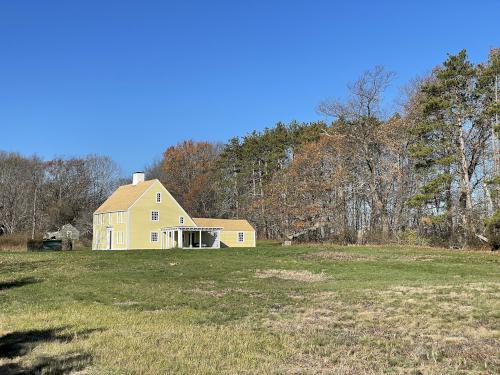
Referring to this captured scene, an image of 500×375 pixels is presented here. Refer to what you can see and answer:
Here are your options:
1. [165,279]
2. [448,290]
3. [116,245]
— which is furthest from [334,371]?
[116,245]

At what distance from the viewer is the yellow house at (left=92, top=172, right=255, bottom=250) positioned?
4778cm

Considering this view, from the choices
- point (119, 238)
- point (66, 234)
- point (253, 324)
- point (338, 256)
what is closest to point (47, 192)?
point (66, 234)

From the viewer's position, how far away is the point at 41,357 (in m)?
6.56

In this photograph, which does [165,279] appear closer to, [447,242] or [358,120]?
[447,242]

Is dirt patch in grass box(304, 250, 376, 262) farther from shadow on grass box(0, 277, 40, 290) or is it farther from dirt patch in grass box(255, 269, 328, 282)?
shadow on grass box(0, 277, 40, 290)

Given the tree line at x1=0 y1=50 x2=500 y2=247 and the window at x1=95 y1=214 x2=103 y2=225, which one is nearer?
the tree line at x1=0 y1=50 x2=500 y2=247

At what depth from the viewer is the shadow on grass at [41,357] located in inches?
235

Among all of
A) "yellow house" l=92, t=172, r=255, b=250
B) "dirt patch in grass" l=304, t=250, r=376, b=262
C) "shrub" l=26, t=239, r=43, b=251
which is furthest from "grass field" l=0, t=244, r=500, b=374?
"yellow house" l=92, t=172, r=255, b=250

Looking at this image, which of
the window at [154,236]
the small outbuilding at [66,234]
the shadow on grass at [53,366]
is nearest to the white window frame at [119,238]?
the window at [154,236]

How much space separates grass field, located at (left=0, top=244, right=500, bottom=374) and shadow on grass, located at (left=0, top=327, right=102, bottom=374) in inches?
1.0

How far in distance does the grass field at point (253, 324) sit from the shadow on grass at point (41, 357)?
0.08ft

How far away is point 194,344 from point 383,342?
2.63 meters

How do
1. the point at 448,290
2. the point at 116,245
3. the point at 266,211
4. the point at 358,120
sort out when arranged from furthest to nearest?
the point at 266,211 → the point at 116,245 → the point at 358,120 → the point at 448,290

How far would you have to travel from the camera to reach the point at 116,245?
49.2 meters
